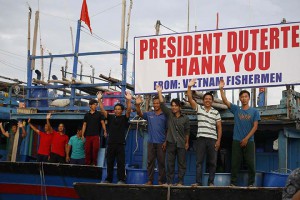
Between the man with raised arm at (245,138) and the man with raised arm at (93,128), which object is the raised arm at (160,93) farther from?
the man with raised arm at (93,128)

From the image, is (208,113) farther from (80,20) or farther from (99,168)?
(80,20)

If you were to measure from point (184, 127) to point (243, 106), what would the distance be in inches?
46.2

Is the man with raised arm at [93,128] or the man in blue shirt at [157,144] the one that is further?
the man with raised arm at [93,128]

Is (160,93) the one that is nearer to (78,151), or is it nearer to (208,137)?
(208,137)

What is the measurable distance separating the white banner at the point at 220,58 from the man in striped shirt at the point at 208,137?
0.92 meters

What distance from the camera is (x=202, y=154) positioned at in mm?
8234

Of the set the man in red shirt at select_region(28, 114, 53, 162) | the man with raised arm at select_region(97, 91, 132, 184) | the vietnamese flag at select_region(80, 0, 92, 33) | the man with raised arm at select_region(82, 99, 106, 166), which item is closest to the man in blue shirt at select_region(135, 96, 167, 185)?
the man with raised arm at select_region(97, 91, 132, 184)

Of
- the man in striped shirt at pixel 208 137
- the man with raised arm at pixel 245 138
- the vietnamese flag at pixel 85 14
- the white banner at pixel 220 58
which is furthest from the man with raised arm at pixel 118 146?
the vietnamese flag at pixel 85 14

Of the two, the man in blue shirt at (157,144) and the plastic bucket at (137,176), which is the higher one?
the man in blue shirt at (157,144)

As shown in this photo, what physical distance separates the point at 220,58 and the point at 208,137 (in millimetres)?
1810

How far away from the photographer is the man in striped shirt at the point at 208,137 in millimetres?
8180

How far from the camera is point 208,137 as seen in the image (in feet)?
27.0

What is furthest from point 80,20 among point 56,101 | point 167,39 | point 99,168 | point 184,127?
point 184,127

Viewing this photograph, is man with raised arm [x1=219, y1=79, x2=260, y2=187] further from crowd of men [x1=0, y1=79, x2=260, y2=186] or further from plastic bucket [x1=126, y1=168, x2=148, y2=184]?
plastic bucket [x1=126, y1=168, x2=148, y2=184]
